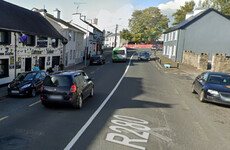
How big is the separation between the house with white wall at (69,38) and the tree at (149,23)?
50.2 meters

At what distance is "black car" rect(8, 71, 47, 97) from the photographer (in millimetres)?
11047

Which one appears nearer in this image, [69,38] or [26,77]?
[26,77]

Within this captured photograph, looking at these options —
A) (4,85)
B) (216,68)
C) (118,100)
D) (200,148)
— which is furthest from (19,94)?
(216,68)

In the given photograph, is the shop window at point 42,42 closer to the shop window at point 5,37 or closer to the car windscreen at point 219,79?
the shop window at point 5,37

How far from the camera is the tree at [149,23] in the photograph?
80.3 metres

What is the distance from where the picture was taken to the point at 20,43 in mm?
16609

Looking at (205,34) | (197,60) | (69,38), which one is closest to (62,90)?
(69,38)

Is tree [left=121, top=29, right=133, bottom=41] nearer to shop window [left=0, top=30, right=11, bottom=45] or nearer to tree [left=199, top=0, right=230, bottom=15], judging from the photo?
tree [left=199, top=0, right=230, bottom=15]

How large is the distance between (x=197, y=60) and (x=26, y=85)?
22.6m

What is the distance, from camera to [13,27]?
15.3 metres

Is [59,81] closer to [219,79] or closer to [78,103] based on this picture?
[78,103]

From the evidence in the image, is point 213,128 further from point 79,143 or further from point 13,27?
point 13,27

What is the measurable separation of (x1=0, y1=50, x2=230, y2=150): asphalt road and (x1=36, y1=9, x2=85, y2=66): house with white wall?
1775cm

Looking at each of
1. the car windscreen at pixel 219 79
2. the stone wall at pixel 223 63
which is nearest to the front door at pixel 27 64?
the car windscreen at pixel 219 79
